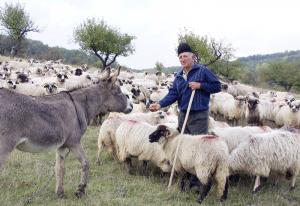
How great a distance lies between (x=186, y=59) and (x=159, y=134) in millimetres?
1494

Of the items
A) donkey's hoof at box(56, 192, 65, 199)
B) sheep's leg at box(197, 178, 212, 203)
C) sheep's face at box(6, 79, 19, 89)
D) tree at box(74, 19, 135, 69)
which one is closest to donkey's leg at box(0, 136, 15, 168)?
donkey's hoof at box(56, 192, 65, 199)

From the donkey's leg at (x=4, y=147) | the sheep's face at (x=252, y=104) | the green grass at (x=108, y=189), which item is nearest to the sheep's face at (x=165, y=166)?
the green grass at (x=108, y=189)

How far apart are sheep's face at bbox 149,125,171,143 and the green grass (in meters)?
0.97

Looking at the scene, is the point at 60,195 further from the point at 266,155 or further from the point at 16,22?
the point at 16,22

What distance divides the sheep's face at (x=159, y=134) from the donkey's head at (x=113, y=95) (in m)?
0.75

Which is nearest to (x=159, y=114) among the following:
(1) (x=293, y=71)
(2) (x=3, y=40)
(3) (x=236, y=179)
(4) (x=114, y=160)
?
(4) (x=114, y=160)

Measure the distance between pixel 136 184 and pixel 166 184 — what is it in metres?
0.64

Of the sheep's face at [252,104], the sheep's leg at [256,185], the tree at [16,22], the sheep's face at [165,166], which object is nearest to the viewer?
the sheep's leg at [256,185]

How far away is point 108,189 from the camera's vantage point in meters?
8.10

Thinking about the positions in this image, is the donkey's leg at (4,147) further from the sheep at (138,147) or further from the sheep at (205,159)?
the sheep at (138,147)

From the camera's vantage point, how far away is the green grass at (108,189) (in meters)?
7.33

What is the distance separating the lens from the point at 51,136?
21.5 feet

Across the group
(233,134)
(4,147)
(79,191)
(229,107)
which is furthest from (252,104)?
(4,147)

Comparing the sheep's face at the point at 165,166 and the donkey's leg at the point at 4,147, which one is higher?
the donkey's leg at the point at 4,147
